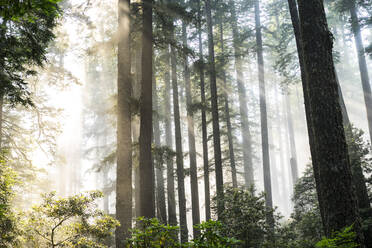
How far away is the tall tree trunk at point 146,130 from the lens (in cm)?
891

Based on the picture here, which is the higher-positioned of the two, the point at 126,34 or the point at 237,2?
the point at 237,2

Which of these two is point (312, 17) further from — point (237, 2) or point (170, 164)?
point (237, 2)

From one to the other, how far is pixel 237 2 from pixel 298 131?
108 ft

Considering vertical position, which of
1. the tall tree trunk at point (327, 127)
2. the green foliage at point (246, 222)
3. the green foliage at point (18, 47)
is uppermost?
the green foliage at point (18, 47)

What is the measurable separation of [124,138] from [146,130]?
77 cm

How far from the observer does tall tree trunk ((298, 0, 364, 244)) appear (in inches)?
189

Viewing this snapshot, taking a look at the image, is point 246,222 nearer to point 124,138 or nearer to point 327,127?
point 327,127

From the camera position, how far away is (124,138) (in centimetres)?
916

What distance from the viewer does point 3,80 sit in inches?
278

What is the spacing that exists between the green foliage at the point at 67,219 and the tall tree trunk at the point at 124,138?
1613 mm

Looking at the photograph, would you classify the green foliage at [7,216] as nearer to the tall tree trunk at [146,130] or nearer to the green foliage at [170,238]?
the tall tree trunk at [146,130]

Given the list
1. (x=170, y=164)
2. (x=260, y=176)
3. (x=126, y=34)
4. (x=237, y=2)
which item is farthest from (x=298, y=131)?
(x=126, y=34)

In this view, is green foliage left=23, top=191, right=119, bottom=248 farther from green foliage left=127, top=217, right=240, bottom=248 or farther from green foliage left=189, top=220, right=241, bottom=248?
green foliage left=189, top=220, right=241, bottom=248

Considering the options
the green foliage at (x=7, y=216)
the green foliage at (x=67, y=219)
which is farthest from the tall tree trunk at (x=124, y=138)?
the green foliage at (x=7, y=216)
